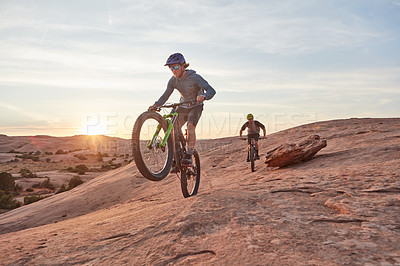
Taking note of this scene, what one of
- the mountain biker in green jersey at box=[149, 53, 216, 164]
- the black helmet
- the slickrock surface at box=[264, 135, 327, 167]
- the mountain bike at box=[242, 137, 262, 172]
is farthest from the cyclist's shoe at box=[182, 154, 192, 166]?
the mountain bike at box=[242, 137, 262, 172]

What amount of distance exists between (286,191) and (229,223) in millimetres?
2214

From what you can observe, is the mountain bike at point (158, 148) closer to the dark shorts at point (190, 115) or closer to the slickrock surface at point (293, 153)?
the dark shorts at point (190, 115)

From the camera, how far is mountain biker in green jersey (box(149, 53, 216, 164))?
19.7 ft

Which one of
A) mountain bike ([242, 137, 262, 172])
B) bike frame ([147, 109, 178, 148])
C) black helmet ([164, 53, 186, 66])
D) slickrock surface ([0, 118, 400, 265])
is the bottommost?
slickrock surface ([0, 118, 400, 265])

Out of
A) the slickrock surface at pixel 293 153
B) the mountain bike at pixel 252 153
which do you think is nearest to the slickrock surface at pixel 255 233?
the slickrock surface at pixel 293 153

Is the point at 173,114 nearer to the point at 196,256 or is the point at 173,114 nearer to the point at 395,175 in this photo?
the point at 196,256

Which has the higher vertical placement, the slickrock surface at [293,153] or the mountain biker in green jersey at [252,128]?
the mountain biker in green jersey at [252,128]

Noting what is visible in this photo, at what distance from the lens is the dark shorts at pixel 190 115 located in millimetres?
6160

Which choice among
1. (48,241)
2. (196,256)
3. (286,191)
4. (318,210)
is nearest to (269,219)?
(318,210)

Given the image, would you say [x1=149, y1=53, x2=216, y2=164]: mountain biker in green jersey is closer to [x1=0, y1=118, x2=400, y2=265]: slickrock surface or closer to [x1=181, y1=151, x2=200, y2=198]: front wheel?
[x1=181, y1=151, x2=200, y2=198]: front wheel

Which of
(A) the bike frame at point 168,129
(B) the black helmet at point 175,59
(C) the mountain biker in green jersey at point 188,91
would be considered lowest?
(A) the bike frame at point 168,129

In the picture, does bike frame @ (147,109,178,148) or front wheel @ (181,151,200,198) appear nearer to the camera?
bike frame @ (147,109,178,148)

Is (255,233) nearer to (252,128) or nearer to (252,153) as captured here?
(252,153)

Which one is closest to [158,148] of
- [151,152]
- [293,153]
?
[151,152]
